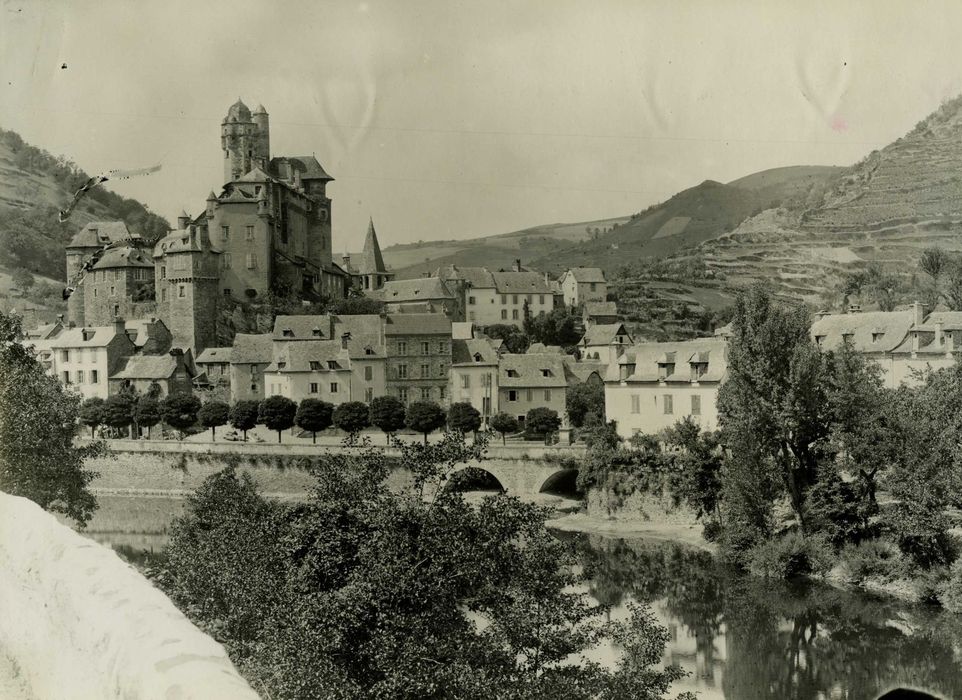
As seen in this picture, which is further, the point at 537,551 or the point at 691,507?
the point at 691,507

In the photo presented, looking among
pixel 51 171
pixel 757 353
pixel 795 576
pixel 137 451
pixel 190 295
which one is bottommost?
pixel 795 576

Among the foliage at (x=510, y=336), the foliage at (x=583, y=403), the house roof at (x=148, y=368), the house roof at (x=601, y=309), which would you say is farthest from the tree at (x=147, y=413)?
the house roof at (x=601, y=309)

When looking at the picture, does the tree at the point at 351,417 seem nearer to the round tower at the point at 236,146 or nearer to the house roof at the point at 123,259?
the house roof at the point at 123,259

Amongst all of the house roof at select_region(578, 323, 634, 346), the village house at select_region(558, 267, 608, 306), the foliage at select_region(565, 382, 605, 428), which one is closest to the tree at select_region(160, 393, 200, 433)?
the foliage at select_region(565, 382, 605, 428)

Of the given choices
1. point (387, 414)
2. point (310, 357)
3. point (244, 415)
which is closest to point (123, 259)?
point (310, 357)

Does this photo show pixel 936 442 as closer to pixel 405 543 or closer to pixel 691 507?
pixel 691 507

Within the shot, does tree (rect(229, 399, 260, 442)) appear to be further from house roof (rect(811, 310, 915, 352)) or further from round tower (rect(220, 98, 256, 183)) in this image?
round tower (rect(220, 98, 256, 183))

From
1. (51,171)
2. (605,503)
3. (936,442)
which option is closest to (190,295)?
(605,503)
